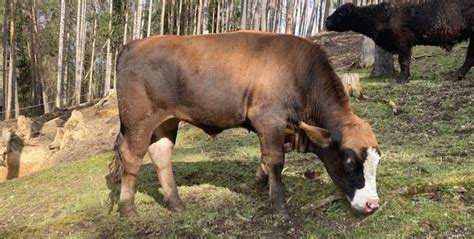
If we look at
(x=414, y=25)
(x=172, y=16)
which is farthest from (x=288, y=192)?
(x=172, y=16)

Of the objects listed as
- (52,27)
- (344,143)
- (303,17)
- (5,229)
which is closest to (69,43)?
(52,27)

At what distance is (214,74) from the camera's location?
16.8ft

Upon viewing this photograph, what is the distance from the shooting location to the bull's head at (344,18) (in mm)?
11531

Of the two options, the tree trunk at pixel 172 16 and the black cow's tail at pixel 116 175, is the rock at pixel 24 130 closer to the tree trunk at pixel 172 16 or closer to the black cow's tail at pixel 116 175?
the black cow's tail at pixel 116 175

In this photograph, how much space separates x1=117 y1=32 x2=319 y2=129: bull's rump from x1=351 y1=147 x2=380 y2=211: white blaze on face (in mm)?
970

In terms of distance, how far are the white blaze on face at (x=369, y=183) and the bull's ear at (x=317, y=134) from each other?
46 centimetres

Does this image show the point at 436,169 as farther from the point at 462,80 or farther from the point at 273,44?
the point at 462,80

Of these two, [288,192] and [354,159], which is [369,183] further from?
[288,192]

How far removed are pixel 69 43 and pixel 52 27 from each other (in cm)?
408

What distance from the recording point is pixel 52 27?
129 ft

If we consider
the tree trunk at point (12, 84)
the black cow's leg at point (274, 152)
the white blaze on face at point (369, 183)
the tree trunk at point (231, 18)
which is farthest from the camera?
the tree trunk at point (231, 18)

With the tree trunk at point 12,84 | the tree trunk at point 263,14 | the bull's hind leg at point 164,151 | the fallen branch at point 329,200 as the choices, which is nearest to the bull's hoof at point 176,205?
the bull's hind leg at point 164,151

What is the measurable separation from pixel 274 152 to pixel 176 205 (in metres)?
1.33

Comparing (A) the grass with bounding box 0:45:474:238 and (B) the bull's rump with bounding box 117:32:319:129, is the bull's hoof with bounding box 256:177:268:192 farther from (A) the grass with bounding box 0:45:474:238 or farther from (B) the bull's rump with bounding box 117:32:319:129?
(B) the bull's rump with bounding box 117:32:319:129
